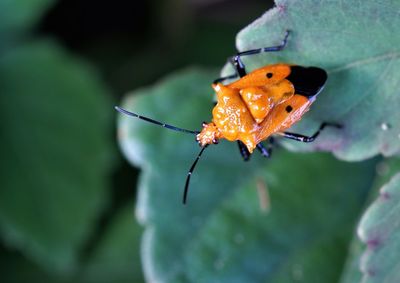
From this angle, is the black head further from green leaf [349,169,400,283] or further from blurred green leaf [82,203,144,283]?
blurred green leaf [82,203,144,283]

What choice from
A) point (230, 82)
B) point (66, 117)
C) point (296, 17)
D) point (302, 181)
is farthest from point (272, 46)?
point (66, 117)

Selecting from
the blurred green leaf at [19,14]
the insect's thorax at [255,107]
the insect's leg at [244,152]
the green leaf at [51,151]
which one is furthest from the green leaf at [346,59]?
the blurred green leaf at [19,14]

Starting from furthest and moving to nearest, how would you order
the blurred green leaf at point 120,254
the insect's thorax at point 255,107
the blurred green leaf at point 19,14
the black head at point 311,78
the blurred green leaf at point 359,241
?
the blurred green leaf at point 19,14
the blurred green leaf at point 120,254
the blurred green leaf at point 359,241
the insect's thorax at point 255,107
the black head at point 311,78

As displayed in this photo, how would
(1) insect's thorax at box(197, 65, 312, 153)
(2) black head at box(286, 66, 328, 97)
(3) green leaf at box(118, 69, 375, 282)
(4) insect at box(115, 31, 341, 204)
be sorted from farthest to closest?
(3) green leaf at box(118, 69, 375, 282) < (1) insect's thorax at box(197, 65, 312, 153) < (4) insect at box(115, 31, 341, 204) < (2) black head at box(286, 66, 328, 97)

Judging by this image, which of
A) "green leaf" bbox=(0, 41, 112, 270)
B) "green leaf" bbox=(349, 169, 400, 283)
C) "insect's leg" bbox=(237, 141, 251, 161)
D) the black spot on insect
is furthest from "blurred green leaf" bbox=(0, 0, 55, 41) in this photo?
"green leaf" bbox=(349, 169, 400, 283)

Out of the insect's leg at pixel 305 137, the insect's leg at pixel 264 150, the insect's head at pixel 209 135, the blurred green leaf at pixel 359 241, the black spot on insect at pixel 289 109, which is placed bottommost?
the blurred green leaf at pixel 359 241

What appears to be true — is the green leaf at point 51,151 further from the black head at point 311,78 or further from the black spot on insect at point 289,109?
the black head at point 311,78

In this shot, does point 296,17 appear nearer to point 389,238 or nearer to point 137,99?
point 389,238
